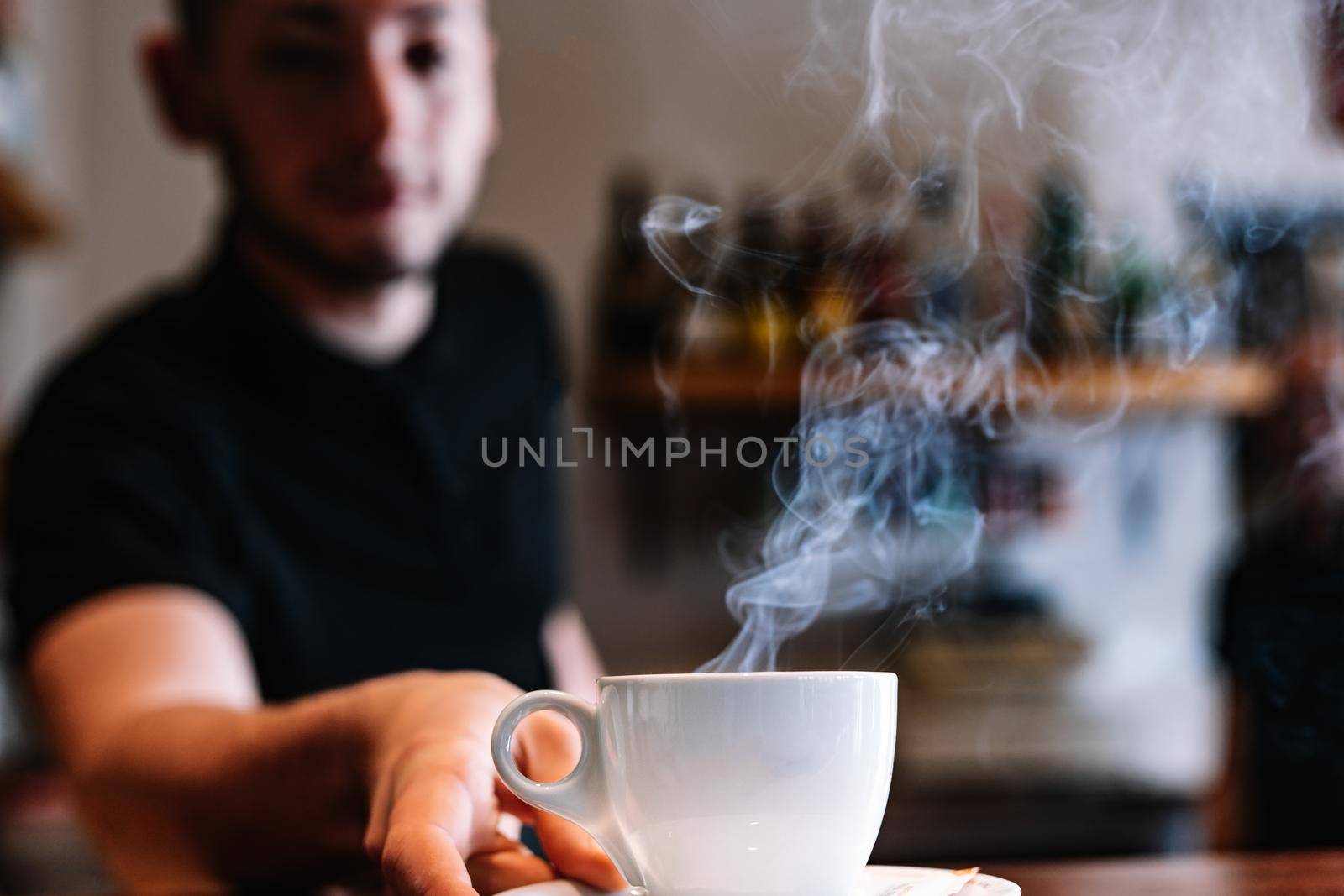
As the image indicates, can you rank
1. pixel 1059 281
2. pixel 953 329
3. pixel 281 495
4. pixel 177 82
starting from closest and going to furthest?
pixel 281 495 → pixel 177 82 → pixel 953 329 → pixel 1059 281

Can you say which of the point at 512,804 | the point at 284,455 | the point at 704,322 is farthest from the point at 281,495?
the point at 704,322

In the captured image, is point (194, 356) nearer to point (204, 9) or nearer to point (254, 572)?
point (254, 572)

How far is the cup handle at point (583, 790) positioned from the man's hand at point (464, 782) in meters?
0.02

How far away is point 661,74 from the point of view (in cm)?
263

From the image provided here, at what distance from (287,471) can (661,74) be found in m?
1.61

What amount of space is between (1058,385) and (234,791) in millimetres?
1985

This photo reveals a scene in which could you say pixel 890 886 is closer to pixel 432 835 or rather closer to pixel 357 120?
pixel 432 835

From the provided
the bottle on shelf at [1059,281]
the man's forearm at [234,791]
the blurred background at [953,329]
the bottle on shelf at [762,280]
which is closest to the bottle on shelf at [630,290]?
the blurred background at [953,329]

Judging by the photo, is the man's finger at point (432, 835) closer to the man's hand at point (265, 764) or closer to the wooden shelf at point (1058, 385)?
the man's hand at point (265, 764)

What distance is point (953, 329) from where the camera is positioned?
1979 millimetres

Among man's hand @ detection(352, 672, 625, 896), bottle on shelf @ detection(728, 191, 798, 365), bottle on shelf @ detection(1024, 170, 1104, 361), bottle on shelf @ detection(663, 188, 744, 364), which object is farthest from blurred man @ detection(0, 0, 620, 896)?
bottle on shelf @ detection(1024, 170, 1104, 361)

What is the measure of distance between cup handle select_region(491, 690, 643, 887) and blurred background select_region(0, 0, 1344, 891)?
1474mm

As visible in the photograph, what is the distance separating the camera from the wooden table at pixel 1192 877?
553mm

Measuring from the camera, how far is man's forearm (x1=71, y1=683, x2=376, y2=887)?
1.95 ft
